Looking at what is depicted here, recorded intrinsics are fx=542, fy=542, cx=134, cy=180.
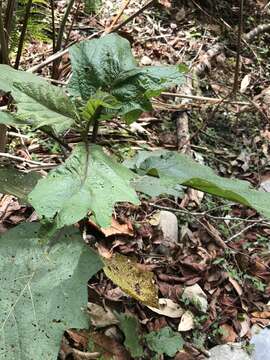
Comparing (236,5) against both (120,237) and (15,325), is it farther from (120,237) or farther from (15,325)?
(15,325)

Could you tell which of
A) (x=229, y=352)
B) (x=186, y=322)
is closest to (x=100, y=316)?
(x=186, y=322)

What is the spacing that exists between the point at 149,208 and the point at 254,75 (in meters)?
1.43

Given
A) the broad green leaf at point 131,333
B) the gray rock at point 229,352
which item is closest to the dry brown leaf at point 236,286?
the gray rock at point 229,352

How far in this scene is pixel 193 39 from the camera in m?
3.26

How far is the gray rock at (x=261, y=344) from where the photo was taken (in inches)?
74.1

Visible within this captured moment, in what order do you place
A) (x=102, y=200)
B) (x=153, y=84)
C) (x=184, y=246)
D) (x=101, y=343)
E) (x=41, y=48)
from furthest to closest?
(x=41, y=48), (x=184, y=246), (x=101, y=343), (x=153, y=84), (x=102, y=200)

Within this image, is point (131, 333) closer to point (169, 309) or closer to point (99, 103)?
point (169, 309)

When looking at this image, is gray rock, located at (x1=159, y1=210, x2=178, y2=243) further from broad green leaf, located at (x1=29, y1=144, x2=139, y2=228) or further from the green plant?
broad green leaf, located at (x1=29, y1=144, x2=139, y2=228)

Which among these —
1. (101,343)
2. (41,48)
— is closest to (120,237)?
(101,343)

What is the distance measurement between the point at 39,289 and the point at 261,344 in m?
0.98

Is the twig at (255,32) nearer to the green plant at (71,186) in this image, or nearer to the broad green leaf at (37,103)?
the green plant at (71,186)

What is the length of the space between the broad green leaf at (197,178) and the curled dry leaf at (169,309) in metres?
0.59

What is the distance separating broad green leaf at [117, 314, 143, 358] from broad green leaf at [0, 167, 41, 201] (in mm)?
538

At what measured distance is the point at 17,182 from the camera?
1.50 m
